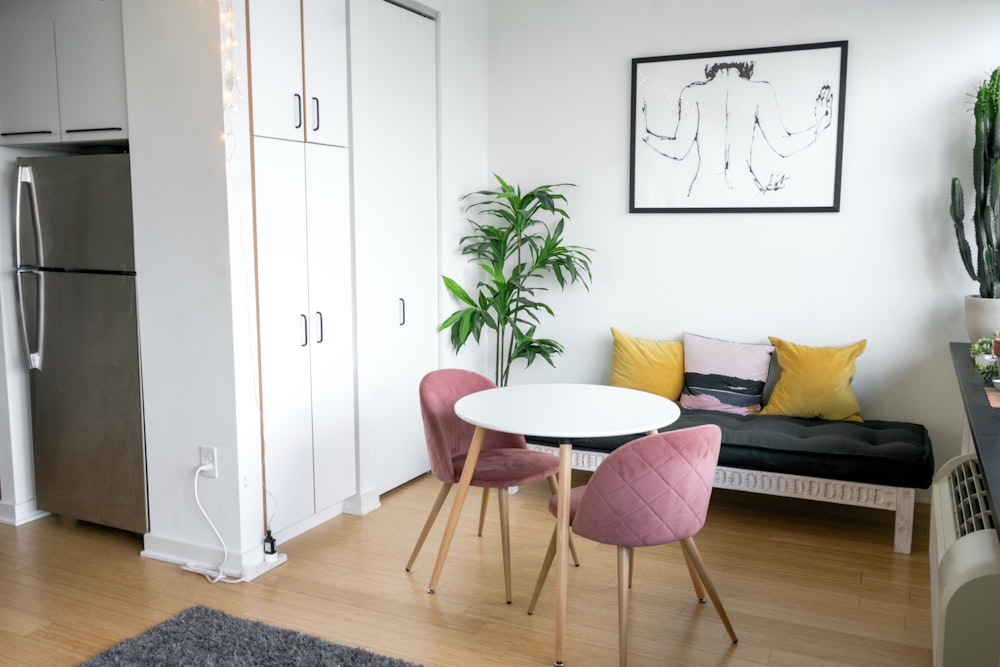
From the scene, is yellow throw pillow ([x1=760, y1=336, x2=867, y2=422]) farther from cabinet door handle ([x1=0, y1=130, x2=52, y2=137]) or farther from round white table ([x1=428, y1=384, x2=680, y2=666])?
cabinet door handle ([x1=0, y1=130, x2=52, y2=137])

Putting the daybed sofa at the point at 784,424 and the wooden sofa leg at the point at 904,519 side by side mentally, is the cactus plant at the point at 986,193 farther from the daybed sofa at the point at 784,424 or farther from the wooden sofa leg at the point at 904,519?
the wooden sofa leg at the point at 904,519

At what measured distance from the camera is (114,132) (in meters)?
3.39

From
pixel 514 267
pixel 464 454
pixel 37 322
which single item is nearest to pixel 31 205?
pixel 37 322

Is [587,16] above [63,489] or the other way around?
above

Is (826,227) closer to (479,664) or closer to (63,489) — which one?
(479,664)

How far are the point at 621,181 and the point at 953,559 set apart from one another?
3074 mm

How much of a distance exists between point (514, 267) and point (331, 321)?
139 cm

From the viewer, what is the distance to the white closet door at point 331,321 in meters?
3.62

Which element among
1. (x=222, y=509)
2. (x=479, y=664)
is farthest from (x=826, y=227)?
(x=222, y=509)

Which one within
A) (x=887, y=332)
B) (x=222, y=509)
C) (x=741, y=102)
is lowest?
(x=222, y=509)

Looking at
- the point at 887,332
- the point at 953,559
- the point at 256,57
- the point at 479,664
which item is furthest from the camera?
the point at 887,332

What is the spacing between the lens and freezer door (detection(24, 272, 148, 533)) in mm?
3494

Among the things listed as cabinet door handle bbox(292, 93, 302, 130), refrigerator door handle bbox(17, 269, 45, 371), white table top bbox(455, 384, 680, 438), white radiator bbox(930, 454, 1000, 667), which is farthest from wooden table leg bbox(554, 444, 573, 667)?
refrigerator door handle bbox(17, 269, 45, 371)

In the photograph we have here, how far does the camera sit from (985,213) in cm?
367
